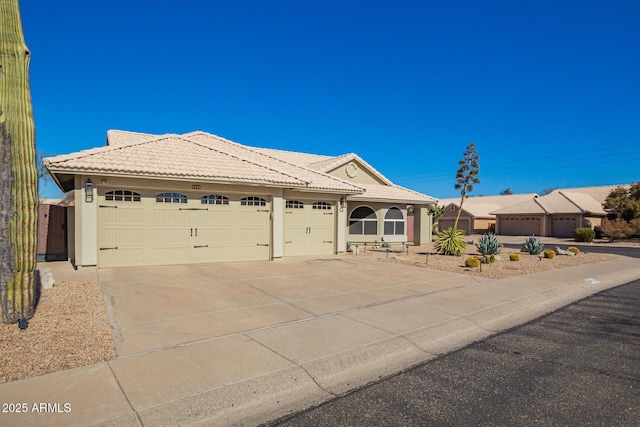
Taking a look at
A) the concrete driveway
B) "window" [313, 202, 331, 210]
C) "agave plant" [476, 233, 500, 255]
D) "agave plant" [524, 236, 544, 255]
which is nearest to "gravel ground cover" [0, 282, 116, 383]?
the concrete driveway

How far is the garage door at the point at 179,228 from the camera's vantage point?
37.5 ft

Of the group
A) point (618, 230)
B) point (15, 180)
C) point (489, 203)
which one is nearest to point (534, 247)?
point (618, 230)

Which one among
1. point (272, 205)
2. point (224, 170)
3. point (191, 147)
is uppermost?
point (191, 147)

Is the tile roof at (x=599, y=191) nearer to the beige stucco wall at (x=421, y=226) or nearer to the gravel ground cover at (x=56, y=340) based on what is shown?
the beige stucco wall at (x=421, y=226)

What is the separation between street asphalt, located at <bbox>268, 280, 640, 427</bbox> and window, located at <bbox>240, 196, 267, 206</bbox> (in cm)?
957

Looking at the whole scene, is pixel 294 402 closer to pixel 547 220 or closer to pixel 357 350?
pixel 357 350

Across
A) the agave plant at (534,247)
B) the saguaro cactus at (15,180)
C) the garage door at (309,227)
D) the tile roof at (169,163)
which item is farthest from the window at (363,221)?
the saguaro cactus at (15,180)

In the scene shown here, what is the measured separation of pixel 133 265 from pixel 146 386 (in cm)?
855

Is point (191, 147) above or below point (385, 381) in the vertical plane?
above

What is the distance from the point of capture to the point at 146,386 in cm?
405

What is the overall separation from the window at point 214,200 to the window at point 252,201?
2.04 ft

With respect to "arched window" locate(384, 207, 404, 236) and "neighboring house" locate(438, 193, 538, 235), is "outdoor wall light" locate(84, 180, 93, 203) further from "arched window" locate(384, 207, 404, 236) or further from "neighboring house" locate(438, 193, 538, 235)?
"neighboring house" locate(438, 193, 538, 235)

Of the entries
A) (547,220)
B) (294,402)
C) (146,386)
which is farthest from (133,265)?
(547,220)

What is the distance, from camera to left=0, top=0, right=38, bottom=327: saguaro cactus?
18.5 feet
